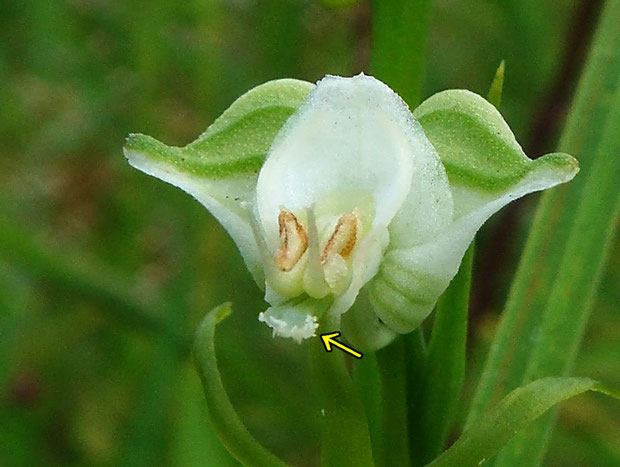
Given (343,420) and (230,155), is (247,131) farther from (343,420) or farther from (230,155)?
(343,420)

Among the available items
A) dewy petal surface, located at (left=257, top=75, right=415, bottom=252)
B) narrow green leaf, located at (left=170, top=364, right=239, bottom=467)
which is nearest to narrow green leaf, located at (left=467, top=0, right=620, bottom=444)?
dewy petal surface, located at (left=257, top=75, right=415, bottom=252)

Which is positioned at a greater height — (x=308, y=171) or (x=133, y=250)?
(x=308, y=171)

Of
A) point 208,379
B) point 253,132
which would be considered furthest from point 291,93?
point 208,379

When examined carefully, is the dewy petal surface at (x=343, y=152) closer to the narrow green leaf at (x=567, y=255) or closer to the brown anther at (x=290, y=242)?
the brown anther at (x=290, y=242)

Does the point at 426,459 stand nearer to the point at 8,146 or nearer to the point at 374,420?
the point at 374,420

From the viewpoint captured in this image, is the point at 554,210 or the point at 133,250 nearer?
the point at 554,210

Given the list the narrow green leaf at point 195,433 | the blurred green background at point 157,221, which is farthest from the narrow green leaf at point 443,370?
the blurred green background at point 157,221
